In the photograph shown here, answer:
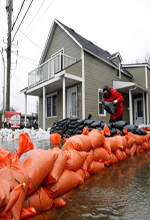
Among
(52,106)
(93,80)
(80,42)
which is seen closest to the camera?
(80,42)

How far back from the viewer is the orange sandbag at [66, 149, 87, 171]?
7.11ft

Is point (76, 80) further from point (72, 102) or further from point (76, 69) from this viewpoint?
point (72, 102)

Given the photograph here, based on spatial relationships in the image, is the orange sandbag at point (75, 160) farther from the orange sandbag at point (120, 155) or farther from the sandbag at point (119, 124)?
the sandbag at point (119, 124)

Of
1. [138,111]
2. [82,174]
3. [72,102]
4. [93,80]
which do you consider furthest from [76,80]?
[82,174]

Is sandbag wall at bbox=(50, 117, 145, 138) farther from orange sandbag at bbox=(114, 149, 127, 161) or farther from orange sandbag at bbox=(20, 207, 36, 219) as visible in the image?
orange sandbag at bbox=(20, 207, 36, 219)

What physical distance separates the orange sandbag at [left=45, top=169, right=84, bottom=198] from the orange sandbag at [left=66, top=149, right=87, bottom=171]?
7 cm

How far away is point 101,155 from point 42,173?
162cm

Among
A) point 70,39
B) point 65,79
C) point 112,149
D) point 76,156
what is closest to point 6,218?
point 76,156

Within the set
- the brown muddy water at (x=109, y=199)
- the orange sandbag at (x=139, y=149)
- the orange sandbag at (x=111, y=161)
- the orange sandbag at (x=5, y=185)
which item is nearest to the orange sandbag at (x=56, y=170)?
the brown muddy water at (x=109, y=199)

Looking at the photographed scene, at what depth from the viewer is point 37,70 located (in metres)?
11.2

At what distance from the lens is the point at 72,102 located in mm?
10008

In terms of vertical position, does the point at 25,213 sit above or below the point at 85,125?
→ below

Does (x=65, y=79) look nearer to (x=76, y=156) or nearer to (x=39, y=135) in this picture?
(x=39, y=135)

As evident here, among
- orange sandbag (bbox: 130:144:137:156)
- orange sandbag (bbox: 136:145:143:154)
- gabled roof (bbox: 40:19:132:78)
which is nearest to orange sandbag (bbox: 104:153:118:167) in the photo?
orange sandbag (bbox: 130:144:137:156)
